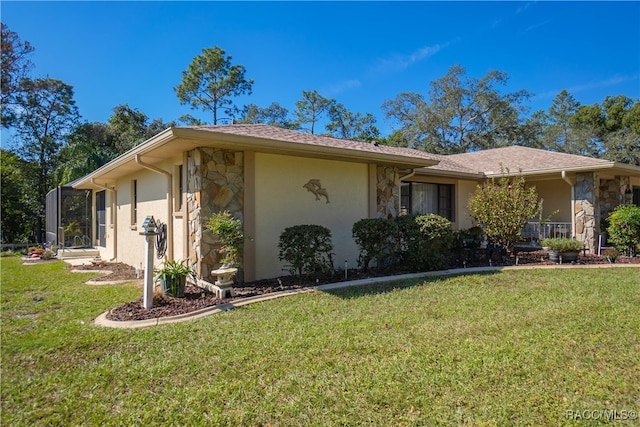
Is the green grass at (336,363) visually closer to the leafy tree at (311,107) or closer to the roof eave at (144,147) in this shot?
the roof eave at (144,147)

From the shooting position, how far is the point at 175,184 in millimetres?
7824

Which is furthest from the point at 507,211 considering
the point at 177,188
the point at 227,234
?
the point at 177,188

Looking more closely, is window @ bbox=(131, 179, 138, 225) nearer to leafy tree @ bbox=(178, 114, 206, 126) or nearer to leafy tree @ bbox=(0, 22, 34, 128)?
leafy tree @ bbox=(0, 22, 34, 128)

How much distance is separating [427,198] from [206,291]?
29.3ft

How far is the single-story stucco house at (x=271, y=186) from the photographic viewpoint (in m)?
6.70

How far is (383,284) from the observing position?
6.91 m

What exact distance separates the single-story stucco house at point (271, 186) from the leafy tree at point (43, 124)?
476 inches

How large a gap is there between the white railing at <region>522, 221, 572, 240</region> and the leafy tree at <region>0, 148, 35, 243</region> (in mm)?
22856

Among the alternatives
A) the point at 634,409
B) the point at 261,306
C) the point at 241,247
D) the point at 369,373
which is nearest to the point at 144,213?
the point at 241,247

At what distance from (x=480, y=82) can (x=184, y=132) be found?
102ft

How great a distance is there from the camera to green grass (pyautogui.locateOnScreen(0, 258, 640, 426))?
8.97 ft

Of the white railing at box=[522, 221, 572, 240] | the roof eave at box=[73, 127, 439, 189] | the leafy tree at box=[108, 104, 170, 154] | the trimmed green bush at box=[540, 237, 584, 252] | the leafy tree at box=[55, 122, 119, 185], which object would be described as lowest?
the trimmed green bush at box=[540, 237, 584, 252]

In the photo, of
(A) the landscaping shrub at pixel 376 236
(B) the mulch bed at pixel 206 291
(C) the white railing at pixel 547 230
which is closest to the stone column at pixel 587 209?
(B) the mulch bed at pixel 206 291

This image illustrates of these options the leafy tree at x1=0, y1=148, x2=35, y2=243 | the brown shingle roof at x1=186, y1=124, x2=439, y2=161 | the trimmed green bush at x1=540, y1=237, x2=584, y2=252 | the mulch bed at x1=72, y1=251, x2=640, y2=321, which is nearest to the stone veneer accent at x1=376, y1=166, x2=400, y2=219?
the brown shingle roof at x1=186, y1=124, x2=439, y2=161
